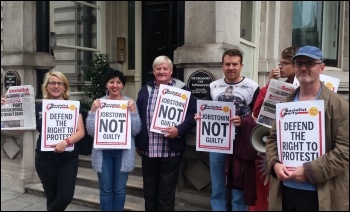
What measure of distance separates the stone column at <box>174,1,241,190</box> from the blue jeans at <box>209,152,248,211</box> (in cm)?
59

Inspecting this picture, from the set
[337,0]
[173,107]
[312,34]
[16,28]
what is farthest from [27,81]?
[337,0]

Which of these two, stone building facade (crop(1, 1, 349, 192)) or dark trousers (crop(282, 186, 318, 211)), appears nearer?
dark trousers (crop(282, 186, 318, 211))

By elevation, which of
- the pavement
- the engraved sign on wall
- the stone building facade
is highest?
the stone building facade

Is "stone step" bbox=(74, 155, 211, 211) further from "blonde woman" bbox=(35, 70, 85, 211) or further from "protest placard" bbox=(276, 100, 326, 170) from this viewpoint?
"protest placard" bbox=(276, 100, 326, 170)

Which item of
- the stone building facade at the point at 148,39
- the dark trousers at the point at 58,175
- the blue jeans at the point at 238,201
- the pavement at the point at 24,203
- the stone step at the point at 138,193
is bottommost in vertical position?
the pavement at the point at 24,203

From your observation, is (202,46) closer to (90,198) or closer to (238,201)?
(238,201)

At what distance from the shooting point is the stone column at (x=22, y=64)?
5719mm

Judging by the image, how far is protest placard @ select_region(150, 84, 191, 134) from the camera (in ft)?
12.0

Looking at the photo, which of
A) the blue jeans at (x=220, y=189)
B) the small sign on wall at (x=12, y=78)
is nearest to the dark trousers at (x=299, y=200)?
the blue jeans at (x=220, y=189)

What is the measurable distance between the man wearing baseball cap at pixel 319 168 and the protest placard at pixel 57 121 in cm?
212

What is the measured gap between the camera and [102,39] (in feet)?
24.6

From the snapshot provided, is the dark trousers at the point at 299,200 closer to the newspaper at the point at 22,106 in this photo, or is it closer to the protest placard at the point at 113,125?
the protest placard at the point at 113,125

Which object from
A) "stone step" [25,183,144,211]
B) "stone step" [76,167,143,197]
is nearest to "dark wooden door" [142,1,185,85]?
"stone step" [76,167,143,197]

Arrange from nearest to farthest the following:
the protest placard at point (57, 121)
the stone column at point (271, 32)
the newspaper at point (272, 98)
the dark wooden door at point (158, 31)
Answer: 1. the newspaper at point (272, 98)
2. the protest placard at point (57, 121)
3. the dark wooden door at point (158, 31)
4. the stone column at point (271, 32)
